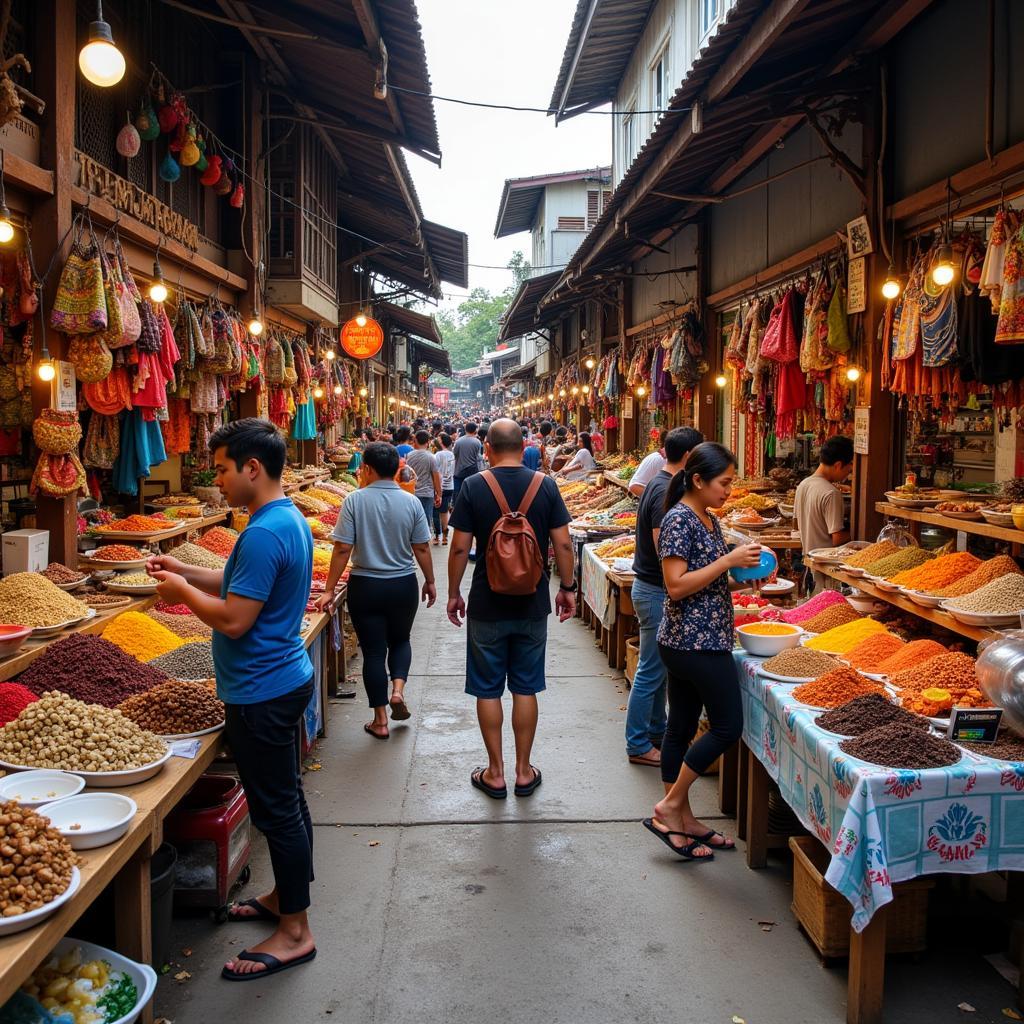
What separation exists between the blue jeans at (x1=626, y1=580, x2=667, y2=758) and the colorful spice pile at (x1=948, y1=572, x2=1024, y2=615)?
5.49ft

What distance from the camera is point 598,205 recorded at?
3138cm

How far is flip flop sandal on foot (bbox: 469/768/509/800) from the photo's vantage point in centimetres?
529

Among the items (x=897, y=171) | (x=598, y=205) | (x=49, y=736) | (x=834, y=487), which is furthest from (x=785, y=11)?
(x=598, y=205)

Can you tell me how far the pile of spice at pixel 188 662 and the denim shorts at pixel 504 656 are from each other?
1.44 m

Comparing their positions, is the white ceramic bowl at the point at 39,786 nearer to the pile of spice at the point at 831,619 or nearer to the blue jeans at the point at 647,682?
the blue jeans at the point at 647,682

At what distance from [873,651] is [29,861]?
3.81 m

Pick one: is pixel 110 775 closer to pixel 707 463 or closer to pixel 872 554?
pixel 707 463

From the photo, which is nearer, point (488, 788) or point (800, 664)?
point (800, 664)

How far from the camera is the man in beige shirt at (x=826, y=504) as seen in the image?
7137 mm

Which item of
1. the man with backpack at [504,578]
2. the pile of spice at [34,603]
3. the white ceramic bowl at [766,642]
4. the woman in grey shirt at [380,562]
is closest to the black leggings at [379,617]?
the woman in grey shirt at [380,562]

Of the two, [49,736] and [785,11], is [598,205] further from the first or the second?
[49,736]

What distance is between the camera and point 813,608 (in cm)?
578

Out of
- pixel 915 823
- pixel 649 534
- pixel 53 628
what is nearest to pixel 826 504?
pixel 649 534

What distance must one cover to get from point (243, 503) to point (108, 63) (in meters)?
3.12
